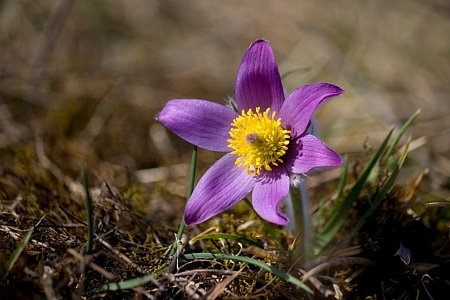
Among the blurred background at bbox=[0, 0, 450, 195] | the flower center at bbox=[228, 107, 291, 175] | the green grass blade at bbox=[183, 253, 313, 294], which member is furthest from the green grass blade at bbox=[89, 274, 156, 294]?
the blurred background at bbox=[0, 0, 450, 195]

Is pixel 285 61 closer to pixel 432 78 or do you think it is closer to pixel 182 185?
pixel 432 78

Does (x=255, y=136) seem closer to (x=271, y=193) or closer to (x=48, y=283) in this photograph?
(x=271, y=193)

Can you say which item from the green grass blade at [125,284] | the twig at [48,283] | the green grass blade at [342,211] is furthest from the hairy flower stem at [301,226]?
the twig at [48,283]

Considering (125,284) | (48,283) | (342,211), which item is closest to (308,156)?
(342,211)

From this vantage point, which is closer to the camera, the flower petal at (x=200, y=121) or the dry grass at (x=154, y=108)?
the dry grass at (x=154, y=108)

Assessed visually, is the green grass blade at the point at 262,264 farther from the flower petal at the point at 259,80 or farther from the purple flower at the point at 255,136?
the flower petal at the point at 259,80

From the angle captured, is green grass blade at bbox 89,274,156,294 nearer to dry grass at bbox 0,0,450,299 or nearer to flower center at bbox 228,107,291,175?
dry grass at bbox 0,0,450,299
